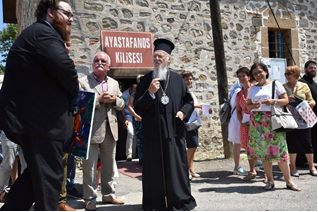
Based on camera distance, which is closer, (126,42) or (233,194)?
(233,194)

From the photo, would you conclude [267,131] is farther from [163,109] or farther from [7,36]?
[7,36]

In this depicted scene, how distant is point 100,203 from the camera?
4332 millimetres

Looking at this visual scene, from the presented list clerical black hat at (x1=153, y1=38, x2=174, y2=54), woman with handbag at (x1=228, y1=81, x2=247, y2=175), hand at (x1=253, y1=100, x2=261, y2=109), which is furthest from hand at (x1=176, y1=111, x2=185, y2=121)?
woman with handbag at (x1=228, y1=81, x2=247, y2=175)

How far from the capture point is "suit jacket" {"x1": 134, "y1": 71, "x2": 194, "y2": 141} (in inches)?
154

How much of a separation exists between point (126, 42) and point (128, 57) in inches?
13.1

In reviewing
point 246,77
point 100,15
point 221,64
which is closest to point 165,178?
point 246,77

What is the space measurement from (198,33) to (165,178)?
5.34 m

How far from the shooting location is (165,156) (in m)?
3.90

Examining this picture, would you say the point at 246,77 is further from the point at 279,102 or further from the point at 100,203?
the point at 100,203

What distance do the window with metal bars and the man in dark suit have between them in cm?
831

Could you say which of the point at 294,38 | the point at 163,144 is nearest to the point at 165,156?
the point at 163,144

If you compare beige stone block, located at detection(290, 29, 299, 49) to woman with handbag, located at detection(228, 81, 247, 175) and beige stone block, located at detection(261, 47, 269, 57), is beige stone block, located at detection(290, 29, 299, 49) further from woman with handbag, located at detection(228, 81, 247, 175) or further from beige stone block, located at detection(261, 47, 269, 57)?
woman with handbag, located at detection(228, 81, 247, 175)

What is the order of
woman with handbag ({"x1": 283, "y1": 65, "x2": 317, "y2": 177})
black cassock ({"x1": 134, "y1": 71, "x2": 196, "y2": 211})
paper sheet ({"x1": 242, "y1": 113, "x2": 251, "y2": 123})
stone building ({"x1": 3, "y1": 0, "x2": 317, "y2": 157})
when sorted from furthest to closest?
stone building ({"x1": 3, "y1": 0, "x2": 317, "y2": 157}) < woman with handbag ({"x1": 283, "y1": 65, "x2": 317, "y2": 177}) < paper sheet ({"x1": 242, "y1": 113, "x2": 251, "y2": 123}) < black cassock ({"x1": 134, "y1": 71, "x2": 196, "y2": 211})

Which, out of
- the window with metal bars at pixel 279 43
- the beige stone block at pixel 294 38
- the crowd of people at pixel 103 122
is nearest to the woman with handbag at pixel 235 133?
the crowd of people at pixel 103 122
